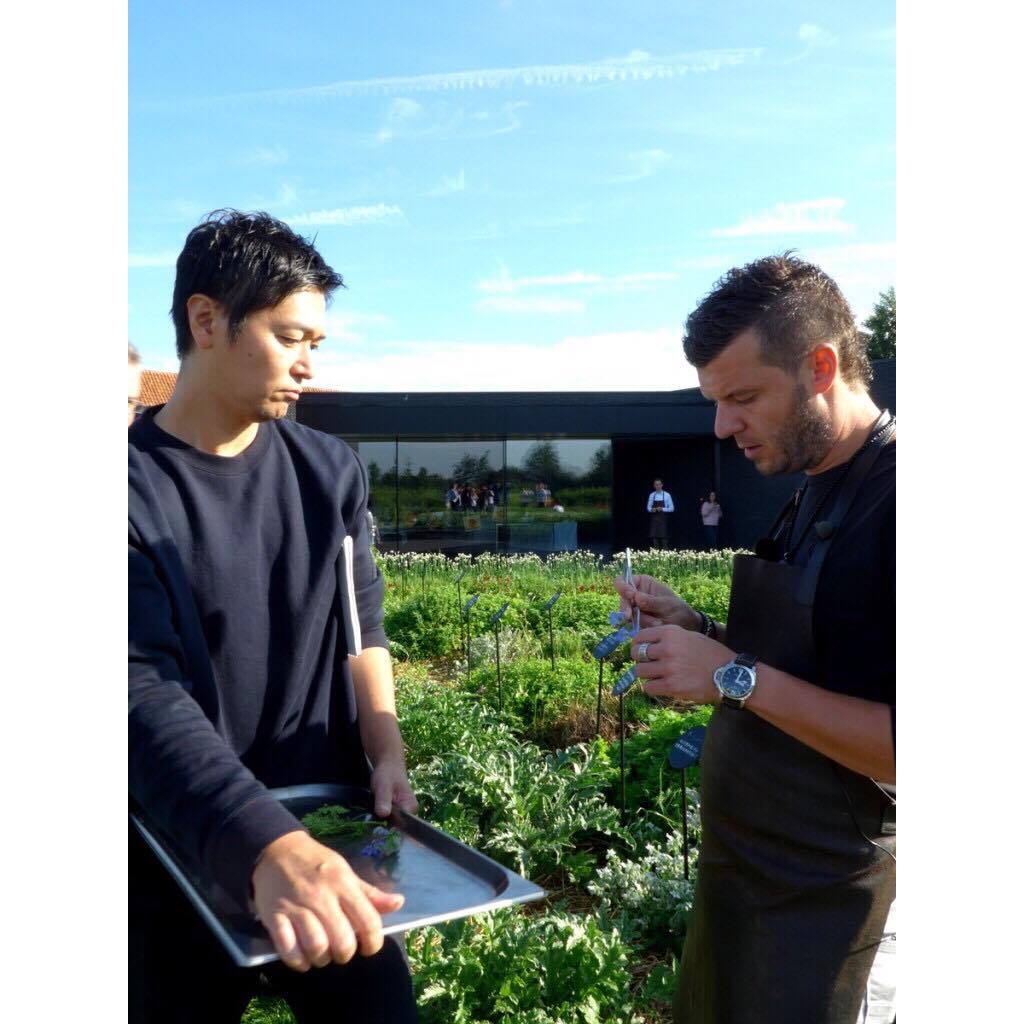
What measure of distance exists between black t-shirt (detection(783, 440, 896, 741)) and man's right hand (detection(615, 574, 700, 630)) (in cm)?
43

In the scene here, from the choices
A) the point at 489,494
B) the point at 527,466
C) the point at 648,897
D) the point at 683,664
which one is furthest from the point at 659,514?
the point at 683,664

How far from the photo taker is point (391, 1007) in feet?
4.68

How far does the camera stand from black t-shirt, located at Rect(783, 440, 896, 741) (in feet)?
5.26

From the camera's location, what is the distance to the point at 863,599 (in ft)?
5.38

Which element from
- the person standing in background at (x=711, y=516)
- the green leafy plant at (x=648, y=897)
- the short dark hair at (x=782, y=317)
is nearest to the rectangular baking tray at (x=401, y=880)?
the short dark hair at (x=782, y=317)

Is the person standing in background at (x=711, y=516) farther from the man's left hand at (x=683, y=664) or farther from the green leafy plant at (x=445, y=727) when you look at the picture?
the man's left hand at (x=683, y=664)

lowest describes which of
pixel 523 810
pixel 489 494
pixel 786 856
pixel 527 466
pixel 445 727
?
pixel 523 810

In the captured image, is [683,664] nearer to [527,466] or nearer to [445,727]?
[445,727]

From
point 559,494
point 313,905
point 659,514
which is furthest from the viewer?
point 559,494

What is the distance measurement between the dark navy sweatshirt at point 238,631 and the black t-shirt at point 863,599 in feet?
2.65

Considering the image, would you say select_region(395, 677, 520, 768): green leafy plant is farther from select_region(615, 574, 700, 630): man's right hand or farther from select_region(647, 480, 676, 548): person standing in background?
select_region(647, 480, 676, 548): person standing in background

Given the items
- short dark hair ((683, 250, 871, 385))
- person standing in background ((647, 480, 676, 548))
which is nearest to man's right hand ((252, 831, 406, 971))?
short dark hair ((683, 250, 871, 385))

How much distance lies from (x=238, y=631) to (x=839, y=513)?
107 centimetres
